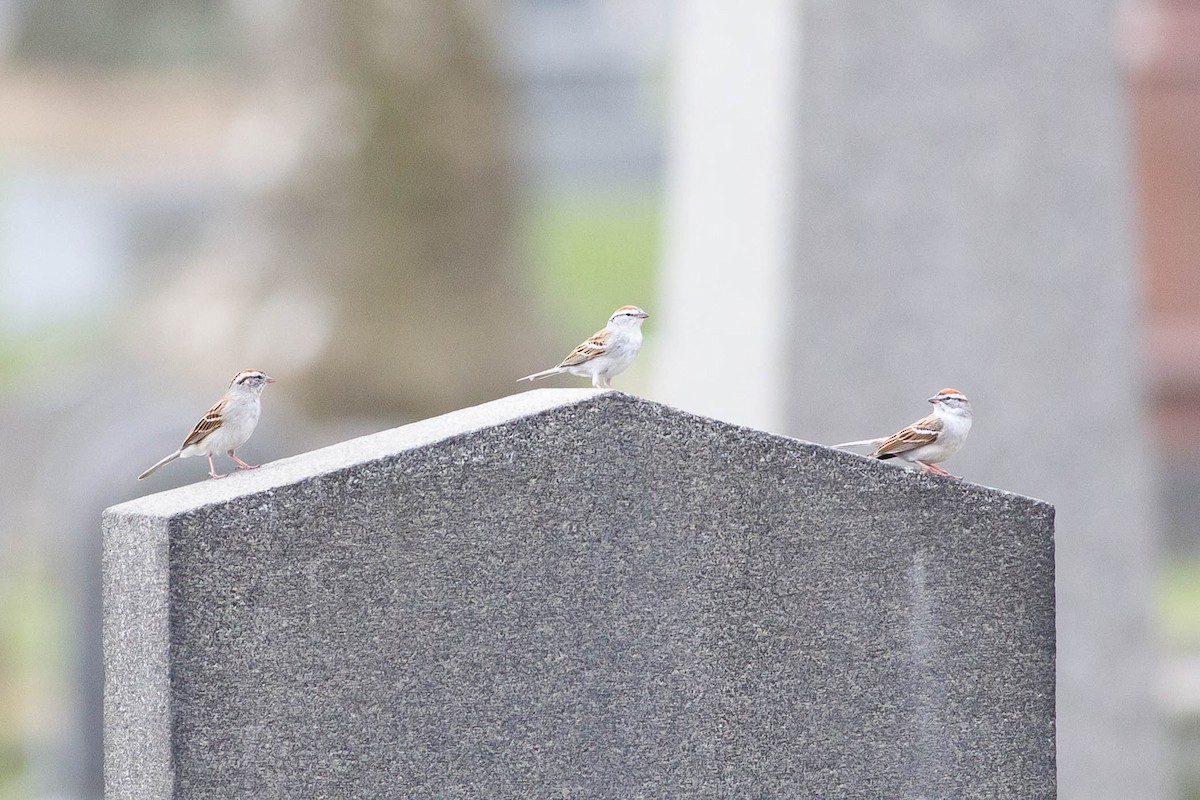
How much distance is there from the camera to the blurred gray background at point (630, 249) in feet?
19.2

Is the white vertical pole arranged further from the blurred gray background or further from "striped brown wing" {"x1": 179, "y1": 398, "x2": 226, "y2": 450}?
"striped brown wing" {"x1": 179, "y1": 398, "x2": 226, "y2": 450}

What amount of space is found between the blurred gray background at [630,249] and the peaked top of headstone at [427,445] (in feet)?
8.94

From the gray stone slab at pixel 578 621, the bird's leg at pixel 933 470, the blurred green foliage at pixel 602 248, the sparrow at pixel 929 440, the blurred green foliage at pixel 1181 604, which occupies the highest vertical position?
the blurred green foliage at pixel 602 248

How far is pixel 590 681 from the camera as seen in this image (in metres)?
2.90

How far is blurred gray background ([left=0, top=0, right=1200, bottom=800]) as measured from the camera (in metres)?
5.86

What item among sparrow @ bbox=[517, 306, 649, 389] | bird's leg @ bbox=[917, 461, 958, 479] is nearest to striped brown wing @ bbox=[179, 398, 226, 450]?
sparrow @ bbox=[517, 306, 649, 389]

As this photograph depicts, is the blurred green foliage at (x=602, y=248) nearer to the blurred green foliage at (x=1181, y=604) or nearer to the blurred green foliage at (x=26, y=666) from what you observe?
the blurred green foliage at (x=1181, y=604)

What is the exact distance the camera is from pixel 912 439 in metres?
3.18

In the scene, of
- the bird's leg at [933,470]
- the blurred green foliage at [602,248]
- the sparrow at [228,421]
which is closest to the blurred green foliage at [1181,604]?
the blurred green foliage at [602,248]

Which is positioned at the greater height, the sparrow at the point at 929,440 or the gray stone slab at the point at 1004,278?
the gray stone slab at the point at 1004,278

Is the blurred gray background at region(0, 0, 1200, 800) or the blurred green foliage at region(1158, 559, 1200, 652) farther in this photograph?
the blurred green foliage at region(1158, 559, 1200, 652)

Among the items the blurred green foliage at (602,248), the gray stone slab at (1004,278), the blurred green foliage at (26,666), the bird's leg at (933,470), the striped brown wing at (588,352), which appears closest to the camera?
the bird's leg at (933,470)

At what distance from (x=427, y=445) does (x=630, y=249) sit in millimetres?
20514

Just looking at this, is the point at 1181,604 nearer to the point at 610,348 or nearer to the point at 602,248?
the point at 602,248
